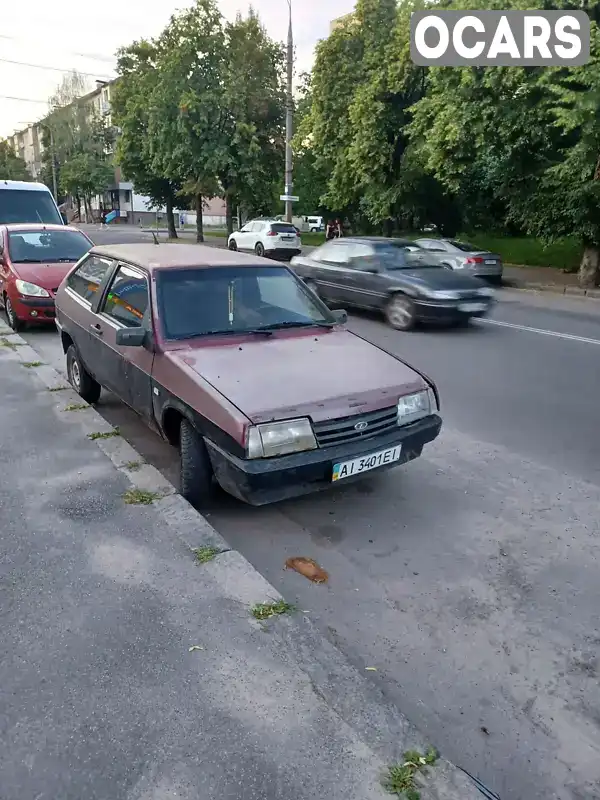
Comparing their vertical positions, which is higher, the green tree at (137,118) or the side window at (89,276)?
the green tree at (137,118)

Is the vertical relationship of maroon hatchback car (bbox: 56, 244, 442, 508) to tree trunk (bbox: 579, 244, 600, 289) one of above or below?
above

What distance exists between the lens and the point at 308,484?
151 inches

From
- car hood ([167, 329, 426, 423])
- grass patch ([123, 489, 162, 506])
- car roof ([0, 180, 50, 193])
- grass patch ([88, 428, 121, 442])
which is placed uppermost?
car roof ([0, 180, 50, 193])

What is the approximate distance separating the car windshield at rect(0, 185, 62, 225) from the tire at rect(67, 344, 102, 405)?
9217 millimetres

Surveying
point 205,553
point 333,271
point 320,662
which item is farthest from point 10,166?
point 320,662

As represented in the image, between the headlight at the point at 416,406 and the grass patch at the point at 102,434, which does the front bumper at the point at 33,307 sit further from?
the headlight at the point at 416,406

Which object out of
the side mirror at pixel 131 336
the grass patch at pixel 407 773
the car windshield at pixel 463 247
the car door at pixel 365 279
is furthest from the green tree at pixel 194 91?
the grass patch at pixel 407 773

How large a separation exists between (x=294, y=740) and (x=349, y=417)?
1.94m

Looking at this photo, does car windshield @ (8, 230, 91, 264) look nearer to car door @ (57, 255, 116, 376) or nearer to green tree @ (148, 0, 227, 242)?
car door @ (57, 255, 116, 376)

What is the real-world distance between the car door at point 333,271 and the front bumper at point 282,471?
8454 mm

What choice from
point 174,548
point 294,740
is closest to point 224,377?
point 174,548

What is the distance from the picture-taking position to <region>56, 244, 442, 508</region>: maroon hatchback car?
371 cm

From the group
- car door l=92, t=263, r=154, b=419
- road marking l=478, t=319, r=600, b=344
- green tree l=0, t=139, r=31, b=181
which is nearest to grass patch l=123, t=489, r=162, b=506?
car door l=92, t=263, r=154, b=419

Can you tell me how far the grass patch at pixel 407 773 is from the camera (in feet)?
6.93
